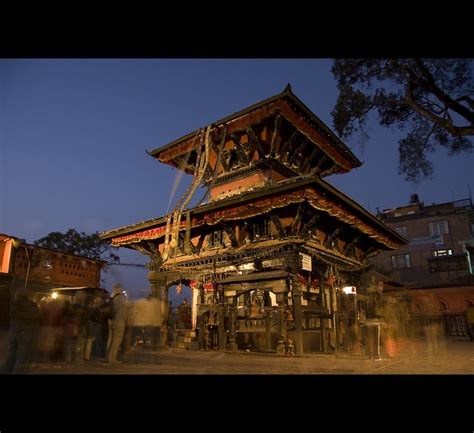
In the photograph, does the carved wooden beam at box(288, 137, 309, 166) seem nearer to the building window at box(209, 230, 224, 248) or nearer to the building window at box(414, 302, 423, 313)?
the building window at box(209, 230, 224, 248)

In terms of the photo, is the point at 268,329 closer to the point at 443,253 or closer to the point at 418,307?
the point at 418,307

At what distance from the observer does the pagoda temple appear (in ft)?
36.5

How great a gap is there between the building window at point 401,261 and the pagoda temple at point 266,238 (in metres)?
23.8

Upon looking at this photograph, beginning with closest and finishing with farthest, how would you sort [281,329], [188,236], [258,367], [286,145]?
[258,367]
[281,329]
[188,236]
[286,145]

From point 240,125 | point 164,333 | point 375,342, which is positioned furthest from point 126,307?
point 240,125

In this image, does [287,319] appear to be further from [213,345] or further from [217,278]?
[217,278]

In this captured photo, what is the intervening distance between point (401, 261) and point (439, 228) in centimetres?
518

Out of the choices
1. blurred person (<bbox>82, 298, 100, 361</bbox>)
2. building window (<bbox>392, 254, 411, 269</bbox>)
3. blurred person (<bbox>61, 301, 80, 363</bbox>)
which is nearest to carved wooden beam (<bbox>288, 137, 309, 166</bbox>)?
blurred person (<bbox>82, 298, 100, 361</bbox>)

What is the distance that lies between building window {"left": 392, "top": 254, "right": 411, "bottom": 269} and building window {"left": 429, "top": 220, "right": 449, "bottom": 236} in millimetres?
3657

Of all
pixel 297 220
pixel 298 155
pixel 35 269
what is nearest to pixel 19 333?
pixel 297 220

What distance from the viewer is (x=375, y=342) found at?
966 cm

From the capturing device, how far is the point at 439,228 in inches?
1486

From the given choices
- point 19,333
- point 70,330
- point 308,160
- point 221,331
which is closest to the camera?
point 19,333
